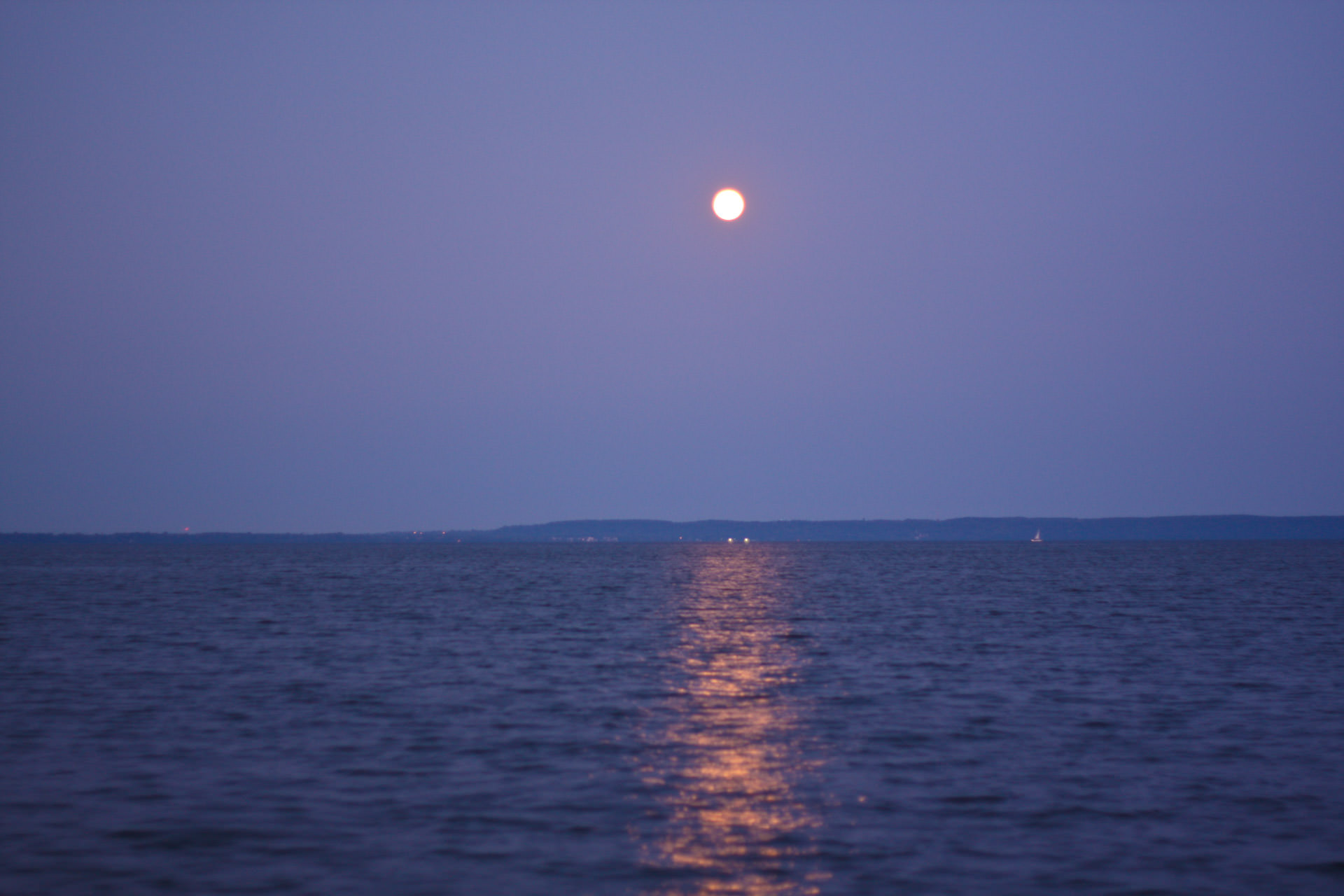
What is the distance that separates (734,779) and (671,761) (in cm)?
173

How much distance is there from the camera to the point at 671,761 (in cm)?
1977

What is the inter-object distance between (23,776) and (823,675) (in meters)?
19.7

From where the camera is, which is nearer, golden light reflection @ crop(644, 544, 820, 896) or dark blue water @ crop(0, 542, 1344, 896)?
golden light reflection @ crop(644, 544, 820, 896)

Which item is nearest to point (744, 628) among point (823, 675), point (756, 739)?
point (823, 675)

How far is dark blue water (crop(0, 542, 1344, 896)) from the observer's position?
1374cm

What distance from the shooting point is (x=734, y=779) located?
18.4 meters

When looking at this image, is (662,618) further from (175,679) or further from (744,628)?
(175,679)

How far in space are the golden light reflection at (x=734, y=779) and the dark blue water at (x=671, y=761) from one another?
8 cm

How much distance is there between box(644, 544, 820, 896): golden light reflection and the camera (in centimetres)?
1350

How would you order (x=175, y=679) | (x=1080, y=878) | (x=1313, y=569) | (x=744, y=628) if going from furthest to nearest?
1. (x=1313, y=569)
2. (x=744, y=628)
3. (x=175, y=679)
4. (x=1080, y=878)

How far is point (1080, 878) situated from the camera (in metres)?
13.4

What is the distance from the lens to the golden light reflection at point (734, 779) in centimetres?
1350

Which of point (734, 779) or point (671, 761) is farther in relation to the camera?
point (671, 761)

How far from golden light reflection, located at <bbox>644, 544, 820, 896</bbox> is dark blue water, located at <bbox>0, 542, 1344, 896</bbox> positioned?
76 millimetres
